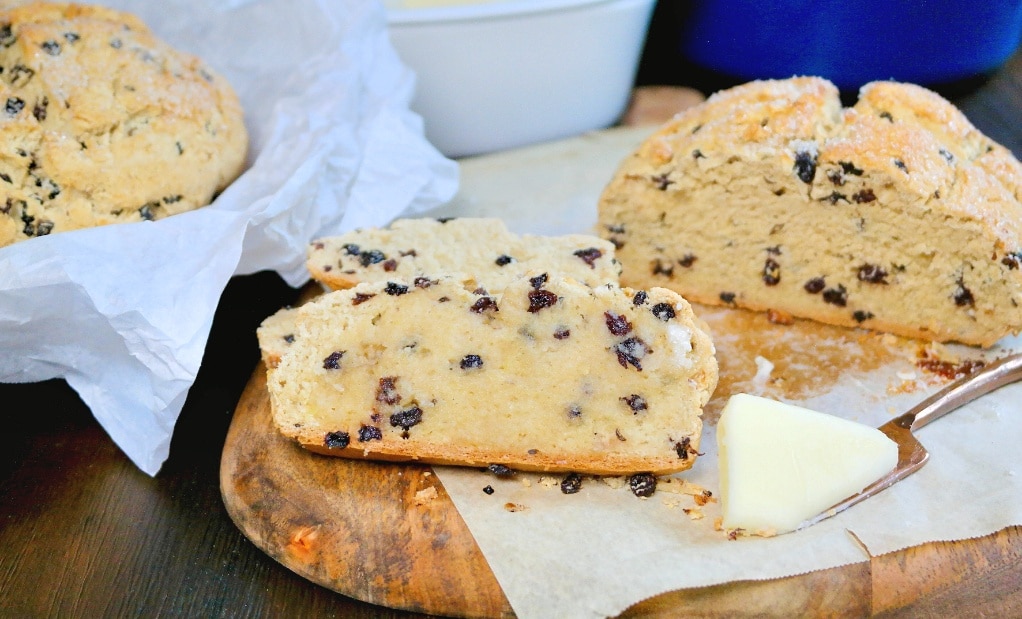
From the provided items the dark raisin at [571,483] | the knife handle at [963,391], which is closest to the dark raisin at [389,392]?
the dark raisin at [571,483]

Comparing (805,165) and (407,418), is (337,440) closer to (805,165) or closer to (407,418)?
(407,418)

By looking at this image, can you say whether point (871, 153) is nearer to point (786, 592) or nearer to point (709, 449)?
point (709, 449)

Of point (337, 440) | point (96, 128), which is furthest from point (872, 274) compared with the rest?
point (96, 128)

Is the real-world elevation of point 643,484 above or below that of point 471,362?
below

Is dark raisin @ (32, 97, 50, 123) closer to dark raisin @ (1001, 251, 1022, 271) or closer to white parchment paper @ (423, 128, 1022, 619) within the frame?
white parchment paper @ (423, 128, 1022, 619)

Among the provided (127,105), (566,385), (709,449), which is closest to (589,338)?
(566,385)

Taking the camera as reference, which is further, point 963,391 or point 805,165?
point 805,165

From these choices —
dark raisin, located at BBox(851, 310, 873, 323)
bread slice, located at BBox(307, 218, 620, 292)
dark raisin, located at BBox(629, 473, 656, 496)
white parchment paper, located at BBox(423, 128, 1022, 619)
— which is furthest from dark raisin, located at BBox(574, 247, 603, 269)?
dark raisin, located at BBox(851, 310, 873, 323)

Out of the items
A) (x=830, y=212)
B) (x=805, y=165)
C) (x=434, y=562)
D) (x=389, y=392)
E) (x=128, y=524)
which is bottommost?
(x=128, y=524)
